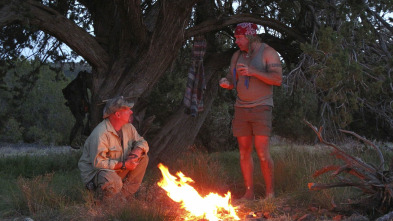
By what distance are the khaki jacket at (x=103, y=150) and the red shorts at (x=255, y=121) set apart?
1.18 m

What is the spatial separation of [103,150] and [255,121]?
1745mm

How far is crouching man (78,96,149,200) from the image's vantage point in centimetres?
504

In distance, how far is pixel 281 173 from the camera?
6.44 metres

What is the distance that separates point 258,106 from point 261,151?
0.52 m

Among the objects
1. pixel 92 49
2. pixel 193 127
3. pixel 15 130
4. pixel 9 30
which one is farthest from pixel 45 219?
pixel 15 130

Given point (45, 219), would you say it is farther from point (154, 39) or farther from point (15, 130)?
point (15, 130)

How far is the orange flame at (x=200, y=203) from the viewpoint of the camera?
Result: 4.75 meters

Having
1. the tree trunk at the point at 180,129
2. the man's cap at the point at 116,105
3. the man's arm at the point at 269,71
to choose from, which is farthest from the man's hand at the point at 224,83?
the tree trunk at the point at 180,129

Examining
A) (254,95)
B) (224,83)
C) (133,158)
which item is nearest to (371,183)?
(254,95)

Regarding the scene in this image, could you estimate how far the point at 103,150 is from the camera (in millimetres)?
5090

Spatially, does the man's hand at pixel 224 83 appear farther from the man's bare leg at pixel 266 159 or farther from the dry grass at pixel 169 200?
the dry grass at pixel 169 200

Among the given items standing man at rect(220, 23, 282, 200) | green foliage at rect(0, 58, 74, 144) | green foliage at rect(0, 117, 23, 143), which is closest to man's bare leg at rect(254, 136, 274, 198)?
standing man at rect(220, 23, 282, 200)

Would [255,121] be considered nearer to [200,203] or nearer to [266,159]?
[266,159]

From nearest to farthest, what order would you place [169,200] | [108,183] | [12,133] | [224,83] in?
1. [108,183]
2. [169,200]
3. [224,83]
4. [12,133]
